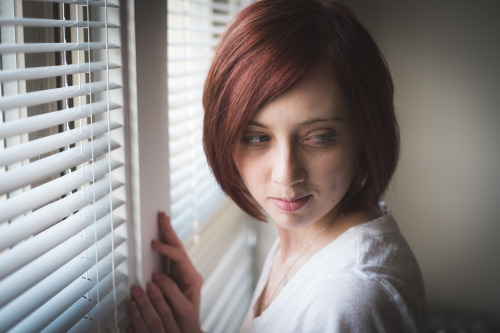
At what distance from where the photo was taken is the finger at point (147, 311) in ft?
3.55

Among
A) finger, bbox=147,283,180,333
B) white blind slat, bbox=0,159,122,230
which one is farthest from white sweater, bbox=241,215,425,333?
white blind slat, bbox=0,159,122,230

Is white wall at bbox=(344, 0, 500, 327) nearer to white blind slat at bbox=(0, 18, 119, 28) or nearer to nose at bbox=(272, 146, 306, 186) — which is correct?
nose at bbox=(272, 146, 306, 186)

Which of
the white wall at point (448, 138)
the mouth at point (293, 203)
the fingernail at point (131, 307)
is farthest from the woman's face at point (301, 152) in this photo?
the white wall at point (448, 138)

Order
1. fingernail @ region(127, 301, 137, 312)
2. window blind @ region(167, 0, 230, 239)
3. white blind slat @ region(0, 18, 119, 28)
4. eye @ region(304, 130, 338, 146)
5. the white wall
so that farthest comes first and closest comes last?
the white wall → window blind @ region(167, 0, 230, 239) → fingernail @ region(127, 301, 137, 312) → eye @ region(304, 130, 338, 146) → white blind slat @ region(0, 18, 119, 28)

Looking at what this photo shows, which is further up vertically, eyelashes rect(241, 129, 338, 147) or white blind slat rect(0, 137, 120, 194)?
eyelashes rect(241, 129, 338, 147)

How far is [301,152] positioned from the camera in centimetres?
96

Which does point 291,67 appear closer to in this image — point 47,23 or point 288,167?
point 288,167

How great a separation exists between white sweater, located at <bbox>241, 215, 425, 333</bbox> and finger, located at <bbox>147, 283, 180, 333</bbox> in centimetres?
22

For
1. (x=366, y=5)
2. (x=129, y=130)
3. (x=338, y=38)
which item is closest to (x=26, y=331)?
(x=129, y=130)

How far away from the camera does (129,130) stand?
1.02 metres

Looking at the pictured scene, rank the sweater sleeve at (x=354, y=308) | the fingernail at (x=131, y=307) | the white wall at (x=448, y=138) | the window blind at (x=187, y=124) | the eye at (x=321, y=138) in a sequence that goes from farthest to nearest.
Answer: the white wall at (x=448, y=138) < the window blind at (x=187, y=124) < the fingernail at (x=131, y=307) < the eye at (x=321, y=138) < the sweater sleeve at (x=354, y=308)

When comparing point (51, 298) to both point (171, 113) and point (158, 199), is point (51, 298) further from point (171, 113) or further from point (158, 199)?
point (171, 113)

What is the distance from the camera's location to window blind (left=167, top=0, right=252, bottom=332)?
142 cm

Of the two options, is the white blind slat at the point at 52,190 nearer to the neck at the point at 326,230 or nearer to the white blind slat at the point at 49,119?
the white blind slat at the point at 49,119
